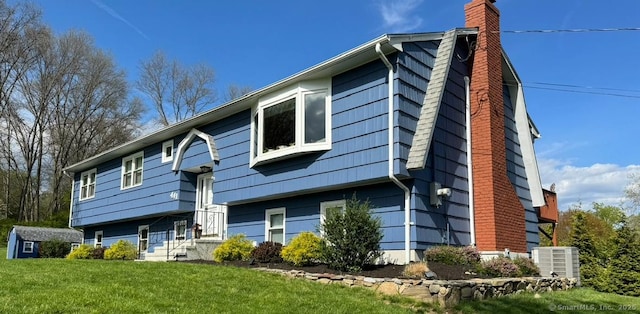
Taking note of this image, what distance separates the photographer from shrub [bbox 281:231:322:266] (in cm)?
1023

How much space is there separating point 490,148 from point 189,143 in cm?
934

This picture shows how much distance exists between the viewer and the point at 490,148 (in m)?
11.8

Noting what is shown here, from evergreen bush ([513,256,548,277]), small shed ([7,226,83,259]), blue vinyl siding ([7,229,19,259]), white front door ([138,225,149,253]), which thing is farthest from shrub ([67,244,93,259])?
evergreen bush ([513,256,548,277])

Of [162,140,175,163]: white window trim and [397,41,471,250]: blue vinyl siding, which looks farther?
[162,140,175,163]: white window trim

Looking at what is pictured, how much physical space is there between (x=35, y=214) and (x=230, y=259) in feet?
101

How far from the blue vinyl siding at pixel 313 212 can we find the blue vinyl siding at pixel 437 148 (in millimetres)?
488

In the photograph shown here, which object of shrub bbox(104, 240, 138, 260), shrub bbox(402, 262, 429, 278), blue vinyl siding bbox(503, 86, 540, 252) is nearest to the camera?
shrub bbox(402, 262, 429, 278)

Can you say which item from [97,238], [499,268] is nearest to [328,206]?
[499,268]

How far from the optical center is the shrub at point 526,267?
10.9m

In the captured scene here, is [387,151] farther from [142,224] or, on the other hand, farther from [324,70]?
[142,224]

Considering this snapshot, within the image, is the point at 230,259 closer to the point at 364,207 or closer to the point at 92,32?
the point at 364,207

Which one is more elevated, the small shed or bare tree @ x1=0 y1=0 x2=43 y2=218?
bare tree @ x1=0 y1=0 x2=43 y2=218

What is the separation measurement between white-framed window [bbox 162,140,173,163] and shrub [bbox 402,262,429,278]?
10831mm

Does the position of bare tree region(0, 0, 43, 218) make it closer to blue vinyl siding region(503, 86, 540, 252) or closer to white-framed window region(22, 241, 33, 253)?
white-framed window region(22, 241, 33, 253)
